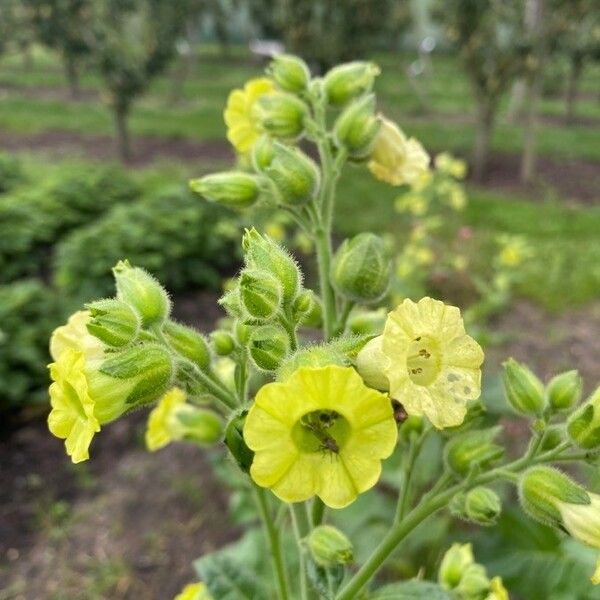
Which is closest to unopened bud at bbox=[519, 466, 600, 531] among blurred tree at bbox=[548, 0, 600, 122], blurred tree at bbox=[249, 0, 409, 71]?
blurred tree at bbox=[548, 0, 600, 122]

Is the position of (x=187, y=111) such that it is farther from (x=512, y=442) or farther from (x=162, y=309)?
(x=162, y=309)

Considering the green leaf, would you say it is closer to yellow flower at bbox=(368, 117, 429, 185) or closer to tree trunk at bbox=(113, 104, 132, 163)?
yellow flower at bbox=(368, 117, 429, 185)

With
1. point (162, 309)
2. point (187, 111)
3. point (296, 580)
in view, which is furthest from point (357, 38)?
point (162, 309)

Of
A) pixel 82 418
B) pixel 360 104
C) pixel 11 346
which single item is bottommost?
pixel 11 346

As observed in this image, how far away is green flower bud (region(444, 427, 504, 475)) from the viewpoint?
3.63 feet

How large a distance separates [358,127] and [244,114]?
24 cm

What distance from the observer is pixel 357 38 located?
11.1 m

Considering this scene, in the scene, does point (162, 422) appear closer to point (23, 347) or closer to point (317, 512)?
point (317, 512)

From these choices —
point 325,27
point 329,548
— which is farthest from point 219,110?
point 329,548

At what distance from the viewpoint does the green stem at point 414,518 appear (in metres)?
1.11

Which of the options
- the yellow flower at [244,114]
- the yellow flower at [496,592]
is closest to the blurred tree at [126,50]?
the yellow flower at [244,114]

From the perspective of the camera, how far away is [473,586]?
1.32 metres

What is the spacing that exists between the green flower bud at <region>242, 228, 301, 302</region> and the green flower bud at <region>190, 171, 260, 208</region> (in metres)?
0.34

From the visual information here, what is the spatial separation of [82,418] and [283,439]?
271mm
